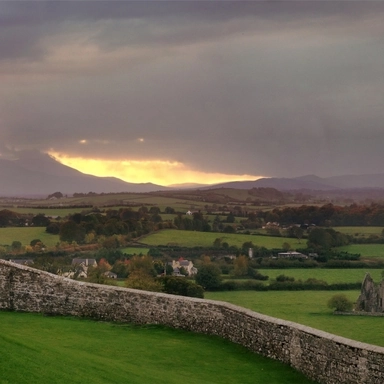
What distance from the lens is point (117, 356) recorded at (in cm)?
1405

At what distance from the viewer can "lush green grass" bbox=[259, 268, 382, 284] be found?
159ft

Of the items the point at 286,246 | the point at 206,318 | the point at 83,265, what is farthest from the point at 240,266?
the point at 206,318

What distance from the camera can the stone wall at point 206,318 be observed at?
12578 millimetres

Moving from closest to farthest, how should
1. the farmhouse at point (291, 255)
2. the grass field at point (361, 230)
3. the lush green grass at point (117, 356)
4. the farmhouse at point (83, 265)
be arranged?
the lush green grass at point (117, 356), the farmhouse at point (83, 265), the farmhouse at point (291, 255), the grass field at point (361, 230)

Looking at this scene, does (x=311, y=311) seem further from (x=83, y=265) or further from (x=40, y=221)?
(x=40, y=221)

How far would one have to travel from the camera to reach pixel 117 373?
11531 mm

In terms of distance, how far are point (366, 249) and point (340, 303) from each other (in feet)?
101

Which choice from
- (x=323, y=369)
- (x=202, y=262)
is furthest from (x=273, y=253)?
(x=323, y=369)

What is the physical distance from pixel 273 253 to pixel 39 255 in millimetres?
20489

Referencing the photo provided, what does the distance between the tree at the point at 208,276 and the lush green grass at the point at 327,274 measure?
4.15m

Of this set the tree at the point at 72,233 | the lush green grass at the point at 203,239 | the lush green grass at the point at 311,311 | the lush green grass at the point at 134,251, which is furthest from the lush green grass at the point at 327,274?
the tree at the point at 72,233

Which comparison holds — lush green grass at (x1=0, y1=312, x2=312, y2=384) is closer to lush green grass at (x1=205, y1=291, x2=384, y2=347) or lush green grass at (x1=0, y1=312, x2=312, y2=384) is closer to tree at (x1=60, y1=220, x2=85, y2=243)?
lush green grass at (x1=205, y1=291, x2=384, y2=347)

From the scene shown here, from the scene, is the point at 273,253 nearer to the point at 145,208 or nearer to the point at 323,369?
the point at 145,208

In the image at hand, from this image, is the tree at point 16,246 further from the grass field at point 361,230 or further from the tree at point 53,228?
the grass field at point 361,230
